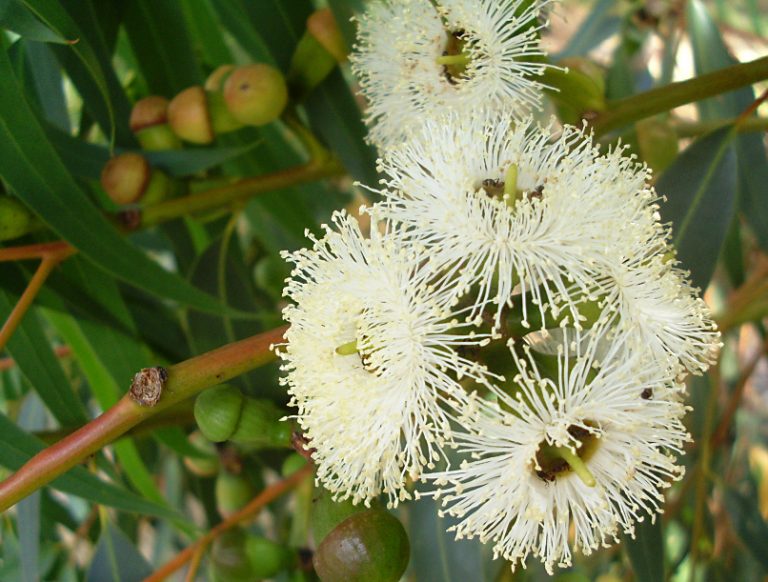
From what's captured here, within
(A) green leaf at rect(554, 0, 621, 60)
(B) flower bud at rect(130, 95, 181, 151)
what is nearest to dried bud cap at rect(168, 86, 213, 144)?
(B) flower bud at rect(130, 95, 181, 151)

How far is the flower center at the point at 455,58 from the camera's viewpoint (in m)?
0.85

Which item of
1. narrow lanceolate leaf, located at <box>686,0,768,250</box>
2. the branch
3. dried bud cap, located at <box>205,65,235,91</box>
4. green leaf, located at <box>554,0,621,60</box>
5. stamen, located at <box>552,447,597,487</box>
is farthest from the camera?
green leaf, located at <box>554,0,621,60</box>

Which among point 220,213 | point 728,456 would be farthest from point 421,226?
point 728,456

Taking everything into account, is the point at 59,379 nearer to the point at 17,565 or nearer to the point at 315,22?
the point at 17,565

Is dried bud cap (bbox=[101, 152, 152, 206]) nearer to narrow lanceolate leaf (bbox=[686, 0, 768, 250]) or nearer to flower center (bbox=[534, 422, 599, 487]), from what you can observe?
flower center (bbox=[534, 422, 599, 487])

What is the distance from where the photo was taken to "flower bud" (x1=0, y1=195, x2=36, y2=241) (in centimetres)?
94

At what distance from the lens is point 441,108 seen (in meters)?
0.86

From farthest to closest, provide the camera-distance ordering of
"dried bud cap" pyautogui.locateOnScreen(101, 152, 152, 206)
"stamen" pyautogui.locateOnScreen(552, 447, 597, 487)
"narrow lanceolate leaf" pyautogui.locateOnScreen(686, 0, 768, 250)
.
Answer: "narrow lanceolate leaf" pyautogui.locateOnScreen(686, 0, 768, 250) → "dried bud cap" pyautogui.locateOnScreen(101, 152, 152, 206) → "stamen" pyautogui.locateOnScreen(552, 447, 597, 487)

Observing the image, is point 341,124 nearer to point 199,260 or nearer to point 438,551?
point 199,260

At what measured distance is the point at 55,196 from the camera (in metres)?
0.90

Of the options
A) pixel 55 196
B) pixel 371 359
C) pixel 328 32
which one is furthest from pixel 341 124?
pixel 371 359

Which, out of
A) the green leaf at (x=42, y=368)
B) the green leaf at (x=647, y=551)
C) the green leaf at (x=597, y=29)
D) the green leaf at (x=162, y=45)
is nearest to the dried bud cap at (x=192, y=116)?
the green leaf at (x=162, y=45)

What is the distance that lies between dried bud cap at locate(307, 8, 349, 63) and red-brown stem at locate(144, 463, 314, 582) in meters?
0.49

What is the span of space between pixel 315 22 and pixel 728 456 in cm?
105
